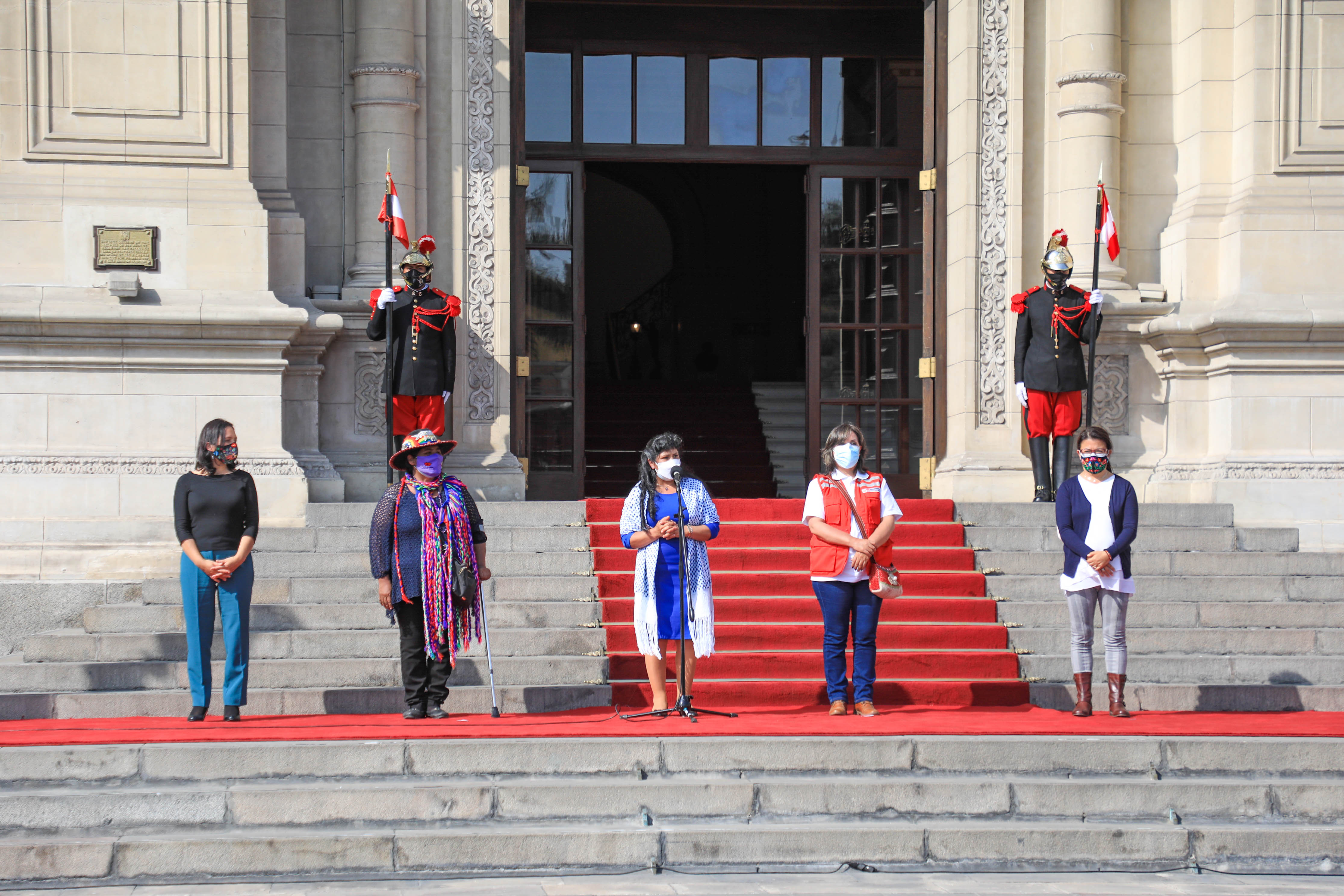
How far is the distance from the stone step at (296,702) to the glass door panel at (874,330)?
19.2 ft

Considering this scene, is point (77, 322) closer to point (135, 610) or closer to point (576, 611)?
Result: point (135, 610)

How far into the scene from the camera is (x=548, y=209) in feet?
45.2

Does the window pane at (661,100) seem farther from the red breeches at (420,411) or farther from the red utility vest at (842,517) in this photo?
the red utility vest at (842,517)

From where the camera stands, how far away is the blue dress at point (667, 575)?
8109 mm

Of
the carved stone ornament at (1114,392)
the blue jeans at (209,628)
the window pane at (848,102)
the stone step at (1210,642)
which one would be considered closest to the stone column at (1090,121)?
the carved stone ornament at (1114,392)

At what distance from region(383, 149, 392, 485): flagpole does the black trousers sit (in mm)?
3208

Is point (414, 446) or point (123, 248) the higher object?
point (123, 248)

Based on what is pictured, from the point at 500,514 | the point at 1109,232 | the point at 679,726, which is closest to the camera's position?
the point at 679,726

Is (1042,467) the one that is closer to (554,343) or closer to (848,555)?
(848,555)

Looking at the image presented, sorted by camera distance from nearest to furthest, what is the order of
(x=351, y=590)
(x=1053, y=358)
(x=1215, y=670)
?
1. (x=1215, y=670)
2. (x=351, y=590)
3. (x=1053, y=358)

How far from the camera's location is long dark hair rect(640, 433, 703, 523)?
8211 millimetres

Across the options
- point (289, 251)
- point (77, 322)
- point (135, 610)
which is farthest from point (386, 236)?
point (135, 610)

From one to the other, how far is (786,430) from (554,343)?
5381mm

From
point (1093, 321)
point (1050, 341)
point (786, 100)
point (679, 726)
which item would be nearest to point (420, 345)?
point (679, 726)
